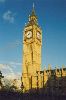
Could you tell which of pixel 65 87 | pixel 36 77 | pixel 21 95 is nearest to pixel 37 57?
pixel 36 77

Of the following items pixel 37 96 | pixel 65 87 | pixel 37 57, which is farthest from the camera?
pixel 37 57

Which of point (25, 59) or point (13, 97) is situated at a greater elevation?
point (25, 59)

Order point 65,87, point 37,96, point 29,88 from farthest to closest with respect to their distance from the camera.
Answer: point 29,88 → point 65,87 → point 37,96

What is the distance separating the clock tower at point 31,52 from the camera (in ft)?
266

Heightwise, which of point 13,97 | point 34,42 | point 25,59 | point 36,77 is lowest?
point 13,97

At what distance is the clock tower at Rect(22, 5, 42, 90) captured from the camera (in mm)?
81137

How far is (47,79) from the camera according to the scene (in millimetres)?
77125

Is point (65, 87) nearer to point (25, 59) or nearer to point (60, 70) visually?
point (60, 70)

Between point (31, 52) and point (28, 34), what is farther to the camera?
point (28, 34)

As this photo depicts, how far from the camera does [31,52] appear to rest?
84.1 m

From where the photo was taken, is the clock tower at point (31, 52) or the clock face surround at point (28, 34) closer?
the clock tower at point (31, 52)

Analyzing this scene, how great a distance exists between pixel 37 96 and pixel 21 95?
3.20m

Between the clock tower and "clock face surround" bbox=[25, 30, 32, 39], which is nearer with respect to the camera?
the clock tower

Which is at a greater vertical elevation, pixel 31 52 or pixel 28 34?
pixel 28 34
